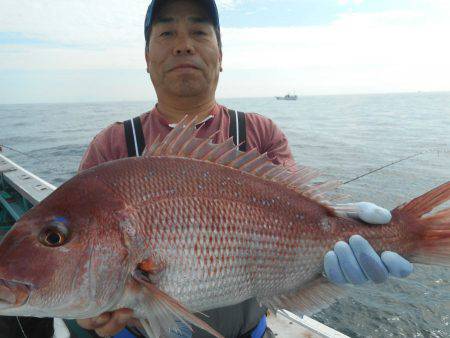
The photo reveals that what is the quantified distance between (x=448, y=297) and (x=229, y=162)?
6704mm

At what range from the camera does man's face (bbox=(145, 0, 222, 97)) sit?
8.58ft

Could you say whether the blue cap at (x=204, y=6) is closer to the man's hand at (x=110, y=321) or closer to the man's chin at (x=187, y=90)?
the man's chin at (x=187, y=90)

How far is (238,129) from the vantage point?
2695mm

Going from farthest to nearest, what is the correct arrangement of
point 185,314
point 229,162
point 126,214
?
point 229,162 → point 126,214 → point 185,314

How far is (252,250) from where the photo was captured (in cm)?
187

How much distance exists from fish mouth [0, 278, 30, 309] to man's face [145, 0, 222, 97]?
1709 millimetres

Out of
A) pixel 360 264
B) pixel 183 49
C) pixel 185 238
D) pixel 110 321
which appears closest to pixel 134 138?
pixel 183 49

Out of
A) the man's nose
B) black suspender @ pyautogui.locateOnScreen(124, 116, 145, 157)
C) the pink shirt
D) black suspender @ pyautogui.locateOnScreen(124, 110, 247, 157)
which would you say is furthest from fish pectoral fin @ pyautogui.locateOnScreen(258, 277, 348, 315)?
the man's nose

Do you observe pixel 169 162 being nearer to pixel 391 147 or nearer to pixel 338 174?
pixel 338 174

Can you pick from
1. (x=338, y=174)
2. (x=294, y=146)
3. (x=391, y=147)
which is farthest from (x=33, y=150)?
(x=391, y=147)

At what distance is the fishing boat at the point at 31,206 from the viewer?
3.52 metres

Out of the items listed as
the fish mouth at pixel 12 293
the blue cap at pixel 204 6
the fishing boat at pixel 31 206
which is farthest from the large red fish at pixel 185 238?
the fishing boat at pixel 31 206

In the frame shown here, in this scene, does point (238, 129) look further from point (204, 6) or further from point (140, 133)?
point (204, 6)

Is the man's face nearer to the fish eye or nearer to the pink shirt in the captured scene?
the pink shirt
